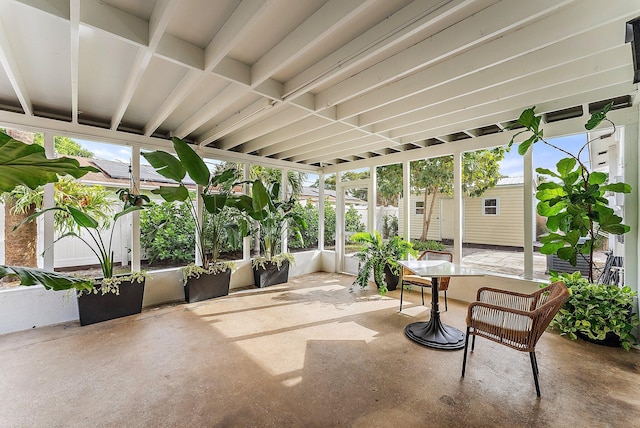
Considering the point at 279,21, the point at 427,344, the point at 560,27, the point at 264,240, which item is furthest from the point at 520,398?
the point at 264,240

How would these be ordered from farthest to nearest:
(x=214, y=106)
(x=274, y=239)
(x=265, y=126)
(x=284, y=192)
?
(x=284, y=192), (x=274, y=239), (x=265, y=126), (x=214, y=106)

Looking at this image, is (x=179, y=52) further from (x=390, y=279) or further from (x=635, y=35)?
(x=390, y=279)

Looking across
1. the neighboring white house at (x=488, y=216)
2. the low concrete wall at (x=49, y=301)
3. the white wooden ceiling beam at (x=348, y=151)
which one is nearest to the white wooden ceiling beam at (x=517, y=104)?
the white wooden ceiling beam at (x=348, y=151)

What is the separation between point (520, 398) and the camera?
82.9 inches

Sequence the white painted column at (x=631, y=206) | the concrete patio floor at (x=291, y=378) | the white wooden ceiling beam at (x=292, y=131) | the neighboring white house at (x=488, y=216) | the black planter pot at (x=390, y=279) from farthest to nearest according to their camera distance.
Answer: the neighboring white house at (x=488, y=216)
the black planter pot at (x=390, y=279)
the white wooden ceiling beam at (x=292, y=131)
the white painted column at (x=631, y=206)
the concrete patio floor at (x=291, y=378)

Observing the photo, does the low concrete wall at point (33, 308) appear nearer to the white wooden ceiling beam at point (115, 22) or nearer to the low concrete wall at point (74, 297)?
the low concrete wall at point (74, 297)

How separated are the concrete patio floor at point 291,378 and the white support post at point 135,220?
36.9 inches

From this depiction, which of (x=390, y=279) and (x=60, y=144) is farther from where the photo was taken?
(x=60, y=144)

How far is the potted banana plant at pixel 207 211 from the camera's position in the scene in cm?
332

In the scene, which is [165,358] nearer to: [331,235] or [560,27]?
[560,27]

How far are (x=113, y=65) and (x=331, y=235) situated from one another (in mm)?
5352

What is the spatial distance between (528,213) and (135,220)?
5766mm

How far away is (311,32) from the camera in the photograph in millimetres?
1901

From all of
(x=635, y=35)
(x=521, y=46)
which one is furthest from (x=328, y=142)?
(x=635, y=35)
